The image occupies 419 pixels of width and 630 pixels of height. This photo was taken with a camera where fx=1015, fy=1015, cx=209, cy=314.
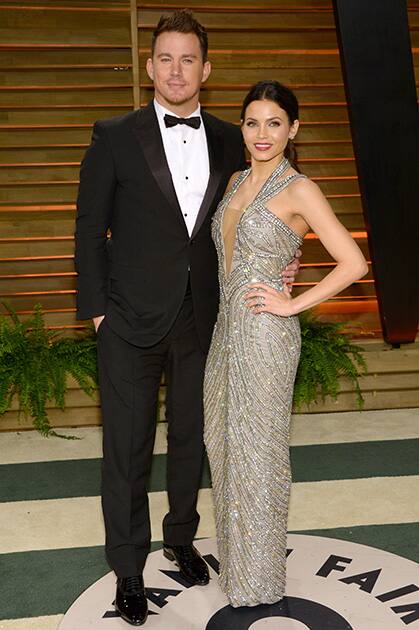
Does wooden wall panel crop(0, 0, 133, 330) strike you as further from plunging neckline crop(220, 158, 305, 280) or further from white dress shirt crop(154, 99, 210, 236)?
plunging neckline crop(220, 158, 305, 280)

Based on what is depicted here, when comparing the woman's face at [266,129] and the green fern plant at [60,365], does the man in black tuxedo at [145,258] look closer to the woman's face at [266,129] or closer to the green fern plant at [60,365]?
the woman's face at [266,129]

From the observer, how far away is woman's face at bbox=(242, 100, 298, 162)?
332cm

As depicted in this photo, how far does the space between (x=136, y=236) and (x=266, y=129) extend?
1.86ft

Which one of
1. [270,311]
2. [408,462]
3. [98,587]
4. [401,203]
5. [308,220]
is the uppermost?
[401,203]

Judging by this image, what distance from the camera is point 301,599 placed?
359cm

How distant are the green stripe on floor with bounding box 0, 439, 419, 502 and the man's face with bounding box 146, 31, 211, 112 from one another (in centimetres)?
212

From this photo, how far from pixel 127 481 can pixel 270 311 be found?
2.57 ft

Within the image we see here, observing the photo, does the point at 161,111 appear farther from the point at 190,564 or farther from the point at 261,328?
the point at 190,564

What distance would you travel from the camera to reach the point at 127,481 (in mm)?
3541

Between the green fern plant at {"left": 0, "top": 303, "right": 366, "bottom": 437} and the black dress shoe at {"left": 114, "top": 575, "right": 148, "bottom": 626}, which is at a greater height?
the green fern plant at {"left": 0, "top": 303, "right": 366, "bottom": 437}

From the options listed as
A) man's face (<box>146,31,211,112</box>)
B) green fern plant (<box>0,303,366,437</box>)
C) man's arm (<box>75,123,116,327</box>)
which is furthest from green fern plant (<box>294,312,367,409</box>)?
A: man's face (<box>146,31,211,112</box>)

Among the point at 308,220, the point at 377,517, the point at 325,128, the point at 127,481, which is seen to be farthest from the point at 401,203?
the point at 127,481

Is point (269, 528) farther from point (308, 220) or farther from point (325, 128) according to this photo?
point (325, 128)

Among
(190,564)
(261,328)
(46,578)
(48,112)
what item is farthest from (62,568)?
(48,112)
